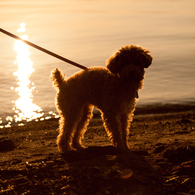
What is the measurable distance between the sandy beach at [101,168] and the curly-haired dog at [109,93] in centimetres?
38

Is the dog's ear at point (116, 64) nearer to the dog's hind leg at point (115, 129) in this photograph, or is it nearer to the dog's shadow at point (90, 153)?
the dog's hind leg at point (115, 129)

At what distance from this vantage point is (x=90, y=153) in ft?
22.5

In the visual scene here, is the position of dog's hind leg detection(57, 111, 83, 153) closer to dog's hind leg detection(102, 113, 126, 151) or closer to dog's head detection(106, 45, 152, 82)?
dog's hind leg detection(102, 113, 126, 151)

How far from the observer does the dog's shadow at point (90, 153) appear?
6.49 meters

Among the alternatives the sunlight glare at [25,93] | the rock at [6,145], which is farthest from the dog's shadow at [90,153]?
the sunlight glare at [25,93]

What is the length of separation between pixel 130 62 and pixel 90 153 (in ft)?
5.98

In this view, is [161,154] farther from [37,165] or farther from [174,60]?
[174,60]

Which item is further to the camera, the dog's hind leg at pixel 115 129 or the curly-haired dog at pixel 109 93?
the dog's hind leg at pixel 115 129

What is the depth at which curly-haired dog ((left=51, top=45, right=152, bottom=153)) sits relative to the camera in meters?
6.64

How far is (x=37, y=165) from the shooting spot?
5969mm

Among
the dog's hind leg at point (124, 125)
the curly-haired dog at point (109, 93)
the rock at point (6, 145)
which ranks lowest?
the rock at point (6, 145)

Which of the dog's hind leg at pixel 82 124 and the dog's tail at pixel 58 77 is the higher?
the dog's tail at pixel 58 77

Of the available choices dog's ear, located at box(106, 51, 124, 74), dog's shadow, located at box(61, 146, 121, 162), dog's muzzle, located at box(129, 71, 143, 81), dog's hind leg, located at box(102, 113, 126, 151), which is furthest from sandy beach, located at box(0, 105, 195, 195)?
dog's ear, located at box(106, 51, 124, 74)

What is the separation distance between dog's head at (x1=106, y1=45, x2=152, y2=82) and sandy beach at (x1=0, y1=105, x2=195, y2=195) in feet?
4.51
